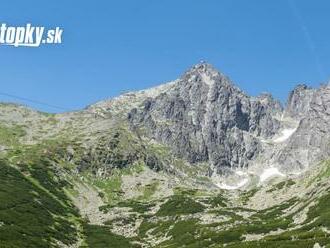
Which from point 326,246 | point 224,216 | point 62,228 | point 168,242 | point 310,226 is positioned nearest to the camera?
point 326,246

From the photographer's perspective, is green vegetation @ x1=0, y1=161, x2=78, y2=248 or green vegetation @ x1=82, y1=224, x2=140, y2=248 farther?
green vegetation @ x1=82, y1=224, x2=140, y2=248

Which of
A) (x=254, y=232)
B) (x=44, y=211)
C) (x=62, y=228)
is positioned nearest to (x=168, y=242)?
(x=254, y=232)

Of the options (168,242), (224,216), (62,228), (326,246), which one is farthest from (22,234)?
(326,246)

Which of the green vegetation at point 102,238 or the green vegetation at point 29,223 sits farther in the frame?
the green vegetation at point 102,238

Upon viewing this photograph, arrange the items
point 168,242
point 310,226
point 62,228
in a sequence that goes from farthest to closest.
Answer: point 62,228, point 168,242, point 310,226

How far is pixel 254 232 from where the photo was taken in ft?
491

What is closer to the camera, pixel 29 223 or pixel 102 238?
pixel 29 223

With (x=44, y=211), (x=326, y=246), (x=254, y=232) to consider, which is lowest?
(x=326, y=246)

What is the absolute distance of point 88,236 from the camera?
176375 millimetres

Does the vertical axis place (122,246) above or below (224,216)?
below

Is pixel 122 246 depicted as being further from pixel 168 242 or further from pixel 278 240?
pixel 278 240

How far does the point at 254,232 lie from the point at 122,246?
36.8 m

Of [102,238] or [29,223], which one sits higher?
[29,223]

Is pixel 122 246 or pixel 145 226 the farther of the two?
pixel 145 226
